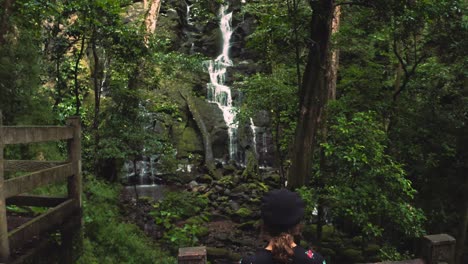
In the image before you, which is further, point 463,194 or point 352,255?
point 352,255

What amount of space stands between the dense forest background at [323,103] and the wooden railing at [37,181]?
1213 millimetres

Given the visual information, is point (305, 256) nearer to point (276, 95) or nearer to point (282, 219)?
point (282, 219)

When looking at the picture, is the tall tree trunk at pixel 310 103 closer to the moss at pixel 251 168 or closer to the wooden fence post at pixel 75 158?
the wooden fence post at pixel 75 158

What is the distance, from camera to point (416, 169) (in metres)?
8.94

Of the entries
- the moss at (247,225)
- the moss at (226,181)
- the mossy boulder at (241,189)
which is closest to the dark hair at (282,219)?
the moss at (247,225)

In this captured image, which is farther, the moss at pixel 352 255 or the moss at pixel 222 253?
the moss at pixel 222 253

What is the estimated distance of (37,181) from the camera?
490 cm

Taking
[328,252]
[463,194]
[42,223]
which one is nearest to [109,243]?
[42,223]

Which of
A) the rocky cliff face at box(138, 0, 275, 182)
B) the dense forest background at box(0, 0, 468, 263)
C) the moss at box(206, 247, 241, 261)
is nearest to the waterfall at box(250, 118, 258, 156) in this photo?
the rocky cliff face at box(138, 0, 275, 182)

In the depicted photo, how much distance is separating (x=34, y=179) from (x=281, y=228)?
405 cm

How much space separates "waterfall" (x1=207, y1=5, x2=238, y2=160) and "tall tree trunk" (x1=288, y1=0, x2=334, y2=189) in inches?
474

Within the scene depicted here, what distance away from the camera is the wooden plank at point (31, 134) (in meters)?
4.08

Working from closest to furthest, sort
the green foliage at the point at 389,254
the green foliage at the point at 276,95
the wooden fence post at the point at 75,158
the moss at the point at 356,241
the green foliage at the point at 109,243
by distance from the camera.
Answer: the wooden fence post at the point at 75,158, the green foliage at the point at 389,254, the green foliage at the point at 109,243, the green foliage at the point at 276,95, the moss at the point at 356,241

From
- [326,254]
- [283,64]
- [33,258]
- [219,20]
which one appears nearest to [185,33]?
[219,20]
